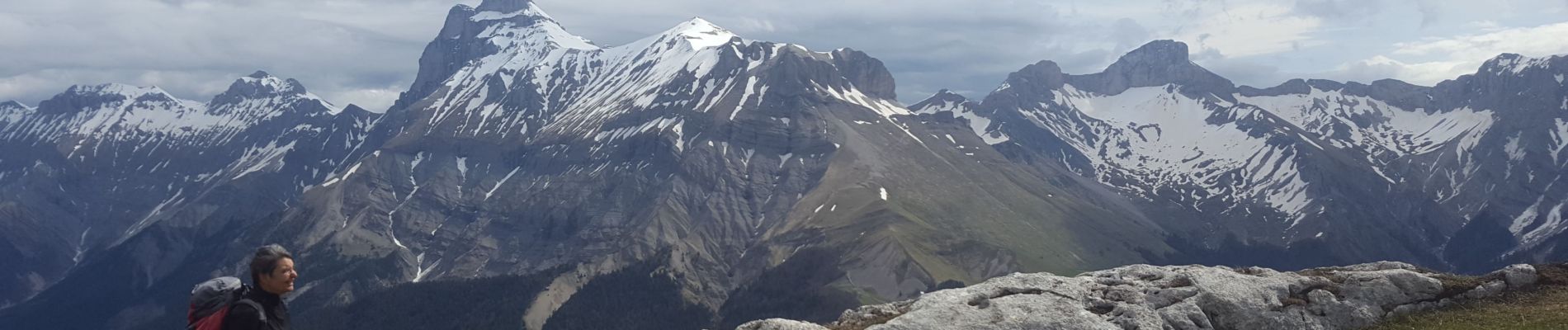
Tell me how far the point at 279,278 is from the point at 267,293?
450mm

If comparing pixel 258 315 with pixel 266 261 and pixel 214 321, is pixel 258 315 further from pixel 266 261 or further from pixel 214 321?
pixel 266 261

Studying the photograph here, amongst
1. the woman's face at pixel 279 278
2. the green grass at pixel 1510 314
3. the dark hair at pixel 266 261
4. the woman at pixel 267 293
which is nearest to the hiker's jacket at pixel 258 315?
the woman at pixel 267 293

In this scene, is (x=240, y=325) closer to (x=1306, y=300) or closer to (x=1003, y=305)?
(x=1003, y=305)

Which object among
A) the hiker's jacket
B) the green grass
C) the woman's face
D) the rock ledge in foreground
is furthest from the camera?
the rock ledge in foreground

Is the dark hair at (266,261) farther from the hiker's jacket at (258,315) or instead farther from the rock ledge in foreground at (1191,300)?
the rock ledge in foreground at (1191,300)

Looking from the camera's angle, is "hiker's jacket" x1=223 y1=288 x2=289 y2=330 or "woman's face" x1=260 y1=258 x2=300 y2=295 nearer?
"hiker's jacket" x1=223 y1=288 x2=289 y2=330

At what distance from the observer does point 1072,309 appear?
45.8 metres

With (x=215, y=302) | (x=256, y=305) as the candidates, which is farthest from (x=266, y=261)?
(x=215, y=302)

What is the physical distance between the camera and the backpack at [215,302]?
20.0 meters

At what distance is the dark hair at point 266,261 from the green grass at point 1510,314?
4124cm

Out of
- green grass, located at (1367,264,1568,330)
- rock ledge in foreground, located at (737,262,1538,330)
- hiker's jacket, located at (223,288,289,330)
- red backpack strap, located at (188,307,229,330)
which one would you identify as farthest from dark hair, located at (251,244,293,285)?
green grass, located at (1367,264,1568,330)

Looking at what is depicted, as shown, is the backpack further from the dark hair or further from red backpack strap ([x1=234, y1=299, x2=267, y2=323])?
the dark hair

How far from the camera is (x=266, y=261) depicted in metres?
20.1

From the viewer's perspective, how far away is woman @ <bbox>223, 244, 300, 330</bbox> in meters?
19.9
